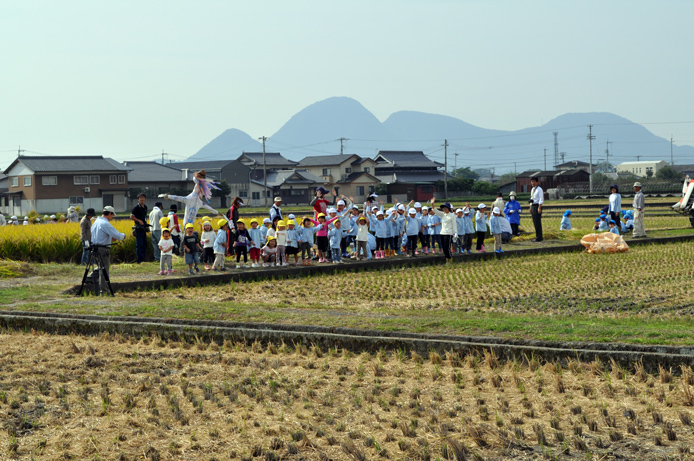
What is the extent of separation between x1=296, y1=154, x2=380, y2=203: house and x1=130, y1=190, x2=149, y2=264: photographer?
54.3 m

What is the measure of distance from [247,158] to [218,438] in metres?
77.6

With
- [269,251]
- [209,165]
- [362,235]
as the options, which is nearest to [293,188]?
[209,165]

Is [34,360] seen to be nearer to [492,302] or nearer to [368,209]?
[492,302]

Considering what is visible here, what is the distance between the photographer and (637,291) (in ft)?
37.6

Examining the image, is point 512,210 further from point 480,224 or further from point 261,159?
point 261,159

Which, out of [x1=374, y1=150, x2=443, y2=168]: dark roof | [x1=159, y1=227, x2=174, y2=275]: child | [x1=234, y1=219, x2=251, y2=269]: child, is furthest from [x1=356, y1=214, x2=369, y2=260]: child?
[x1=374, y1=150, x2=443, y2=168]: dark roof

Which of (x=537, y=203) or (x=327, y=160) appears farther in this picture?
(x=327, y=160)

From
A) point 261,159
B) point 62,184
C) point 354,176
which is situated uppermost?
point 261,159

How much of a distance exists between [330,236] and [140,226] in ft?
13.8

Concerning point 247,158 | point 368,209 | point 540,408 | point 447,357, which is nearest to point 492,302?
point 447,357

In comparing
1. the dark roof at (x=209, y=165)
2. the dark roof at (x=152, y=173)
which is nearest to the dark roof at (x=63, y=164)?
the dark roof at (x=152, y=173)

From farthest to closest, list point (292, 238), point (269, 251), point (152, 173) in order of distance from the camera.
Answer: point (152, 173) → point (292, 238) → point (269, 251)

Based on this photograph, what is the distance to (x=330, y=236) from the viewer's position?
643 inches

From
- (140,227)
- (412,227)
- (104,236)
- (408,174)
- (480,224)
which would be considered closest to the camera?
(104,236)
